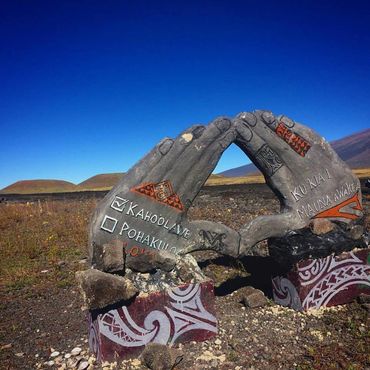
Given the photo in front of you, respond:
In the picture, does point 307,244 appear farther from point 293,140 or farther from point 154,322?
point 154,322

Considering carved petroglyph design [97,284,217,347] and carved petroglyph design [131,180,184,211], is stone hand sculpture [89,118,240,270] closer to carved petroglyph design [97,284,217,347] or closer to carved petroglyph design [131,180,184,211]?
carved petroglyph design [131,180,184,211]

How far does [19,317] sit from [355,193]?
19.0 ft

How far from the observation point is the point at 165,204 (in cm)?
489

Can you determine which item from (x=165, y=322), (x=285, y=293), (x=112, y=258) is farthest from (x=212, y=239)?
(x=285, y=293)

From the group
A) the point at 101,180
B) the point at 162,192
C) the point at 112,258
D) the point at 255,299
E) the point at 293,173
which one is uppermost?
the point at 101,180

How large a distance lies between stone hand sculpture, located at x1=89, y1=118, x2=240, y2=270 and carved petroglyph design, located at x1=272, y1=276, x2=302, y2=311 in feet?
3.59

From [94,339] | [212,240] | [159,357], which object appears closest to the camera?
[159,357]

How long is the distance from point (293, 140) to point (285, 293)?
7.72 ft

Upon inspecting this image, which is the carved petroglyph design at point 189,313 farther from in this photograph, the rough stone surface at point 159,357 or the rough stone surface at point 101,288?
the rough stone surface at point 101,288

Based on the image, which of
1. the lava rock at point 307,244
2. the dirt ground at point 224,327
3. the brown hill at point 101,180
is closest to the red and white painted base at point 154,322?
the dirt ground at point 224,327

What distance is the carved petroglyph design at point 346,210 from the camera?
567 cm

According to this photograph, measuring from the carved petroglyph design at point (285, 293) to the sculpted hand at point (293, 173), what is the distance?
0.82m

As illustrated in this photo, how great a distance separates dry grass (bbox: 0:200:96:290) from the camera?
781 centimetres

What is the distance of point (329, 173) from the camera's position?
18.8 ft
